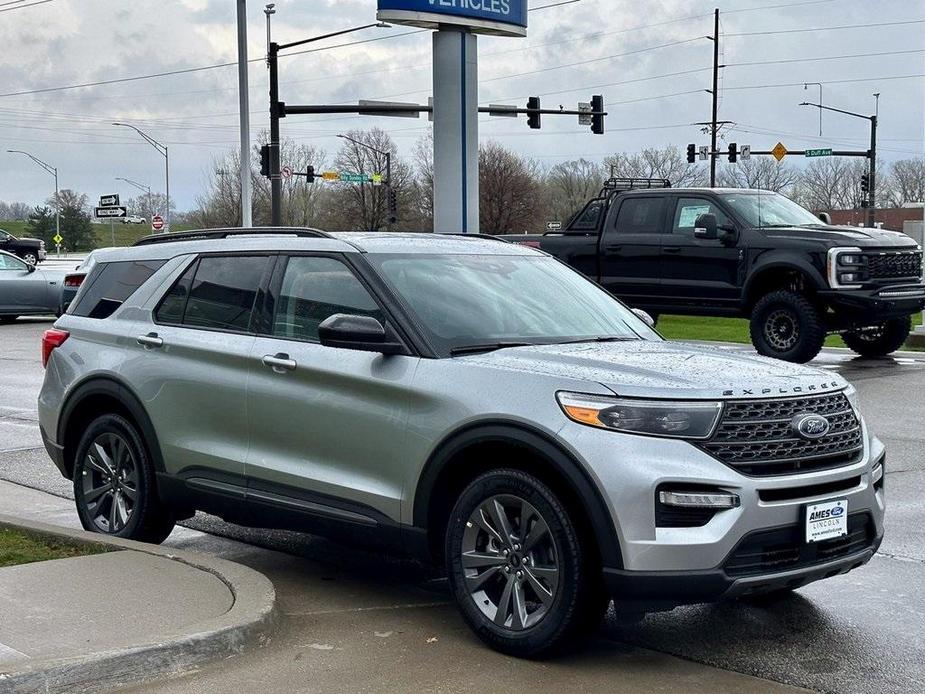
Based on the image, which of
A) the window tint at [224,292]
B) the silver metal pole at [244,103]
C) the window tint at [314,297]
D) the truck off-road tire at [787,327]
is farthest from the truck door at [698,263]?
the silver metal pole at [244,103]

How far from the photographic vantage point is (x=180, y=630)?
5.31 m

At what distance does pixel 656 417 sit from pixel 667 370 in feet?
1.20

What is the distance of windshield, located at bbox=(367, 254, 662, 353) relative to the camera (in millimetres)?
5980

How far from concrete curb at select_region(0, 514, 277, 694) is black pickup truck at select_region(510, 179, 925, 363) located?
11637mm

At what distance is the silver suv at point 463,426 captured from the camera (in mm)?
4945

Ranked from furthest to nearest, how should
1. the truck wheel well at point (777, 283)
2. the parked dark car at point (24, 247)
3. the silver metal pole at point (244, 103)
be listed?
the parked dark car at point (24, 247) → the silver metal pole at point (244, 103) → the truck wheel well at point (777, 283)

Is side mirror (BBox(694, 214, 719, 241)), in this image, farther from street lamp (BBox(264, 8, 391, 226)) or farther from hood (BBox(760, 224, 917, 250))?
street lamp (BBox(264, 8, 391, 226))

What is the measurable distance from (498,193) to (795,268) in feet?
230

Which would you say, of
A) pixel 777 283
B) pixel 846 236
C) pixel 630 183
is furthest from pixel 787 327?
pixel 630 183

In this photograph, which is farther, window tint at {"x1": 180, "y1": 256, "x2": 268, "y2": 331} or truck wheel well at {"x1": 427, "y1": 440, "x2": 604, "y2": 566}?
window tint at {"x1": 180, "y1": 256, "x2": 268, "y2": 331}

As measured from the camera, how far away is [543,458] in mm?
5141

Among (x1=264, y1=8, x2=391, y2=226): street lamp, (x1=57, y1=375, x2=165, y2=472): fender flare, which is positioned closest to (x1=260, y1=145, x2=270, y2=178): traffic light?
(x1=264, y1=8, x2=391, y2=226): street lamp

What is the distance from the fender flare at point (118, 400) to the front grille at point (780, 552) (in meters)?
3.34

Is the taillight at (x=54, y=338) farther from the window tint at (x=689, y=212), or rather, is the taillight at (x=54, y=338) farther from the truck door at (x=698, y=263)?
the window tint at (x=689, y=212)
